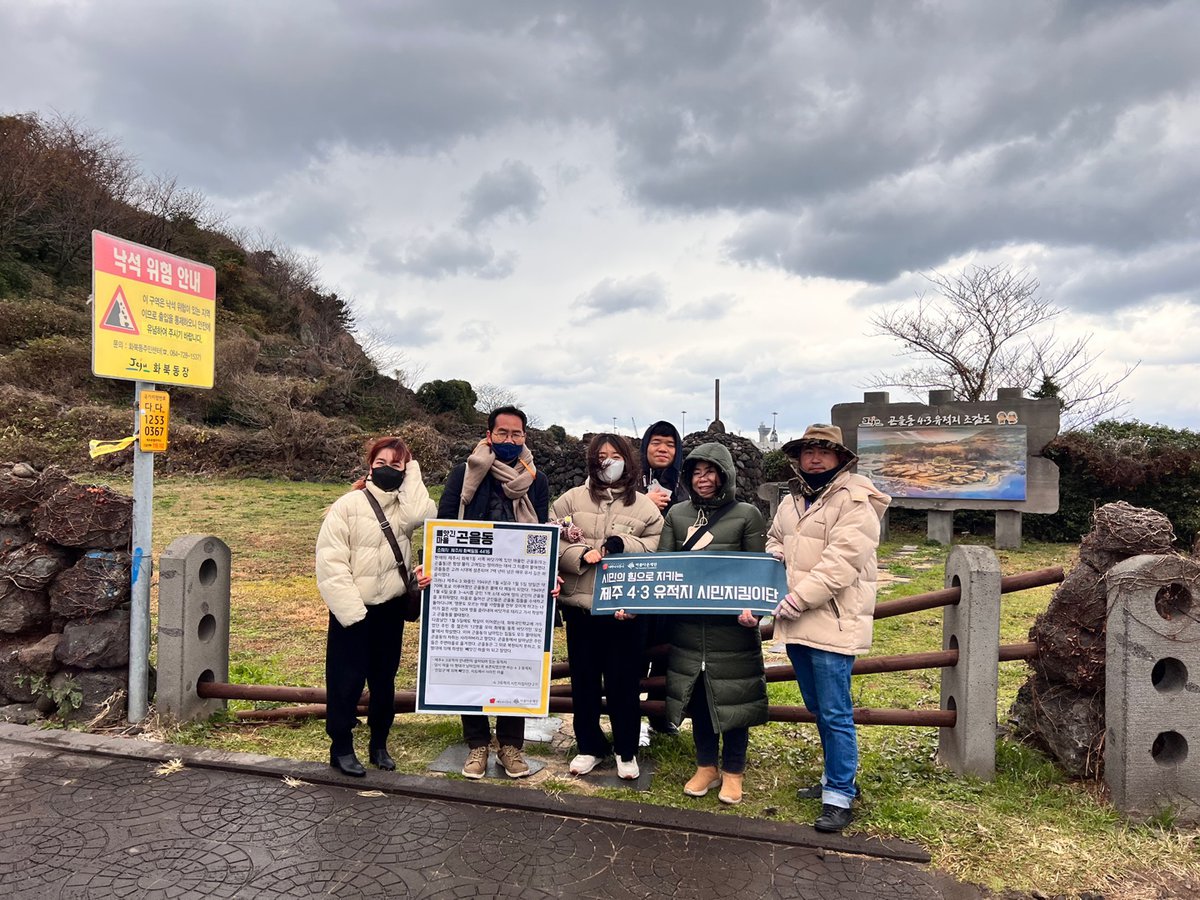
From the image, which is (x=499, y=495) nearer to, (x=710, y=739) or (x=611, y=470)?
(x=611, y=470)

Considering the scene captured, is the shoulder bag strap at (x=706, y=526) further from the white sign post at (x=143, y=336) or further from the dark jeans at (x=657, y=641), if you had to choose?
the white sign post at (x=143, y=336)

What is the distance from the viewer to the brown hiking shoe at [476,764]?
164 inches

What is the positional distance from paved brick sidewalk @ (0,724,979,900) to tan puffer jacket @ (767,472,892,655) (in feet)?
2.98

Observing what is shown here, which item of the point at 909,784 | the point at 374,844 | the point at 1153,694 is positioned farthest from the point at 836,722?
the point at 374,844

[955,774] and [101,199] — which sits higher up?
[101,199]

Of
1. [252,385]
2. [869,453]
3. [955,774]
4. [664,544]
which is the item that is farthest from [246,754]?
[252,385]

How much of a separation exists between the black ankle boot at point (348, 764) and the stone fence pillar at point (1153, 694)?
378 centimetres

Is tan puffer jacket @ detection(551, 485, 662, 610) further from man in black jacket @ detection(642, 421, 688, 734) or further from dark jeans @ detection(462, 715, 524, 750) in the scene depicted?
dark jeans @ detection(462, 715, 524, 750)

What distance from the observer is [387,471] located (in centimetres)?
414

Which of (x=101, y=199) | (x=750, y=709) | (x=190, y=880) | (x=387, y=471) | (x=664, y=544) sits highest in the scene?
(x=101, y=199)

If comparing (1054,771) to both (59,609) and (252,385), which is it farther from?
(252,385)

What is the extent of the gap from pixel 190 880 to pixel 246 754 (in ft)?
4.14

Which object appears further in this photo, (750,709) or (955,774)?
(955,774)

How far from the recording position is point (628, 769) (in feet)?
13.7
